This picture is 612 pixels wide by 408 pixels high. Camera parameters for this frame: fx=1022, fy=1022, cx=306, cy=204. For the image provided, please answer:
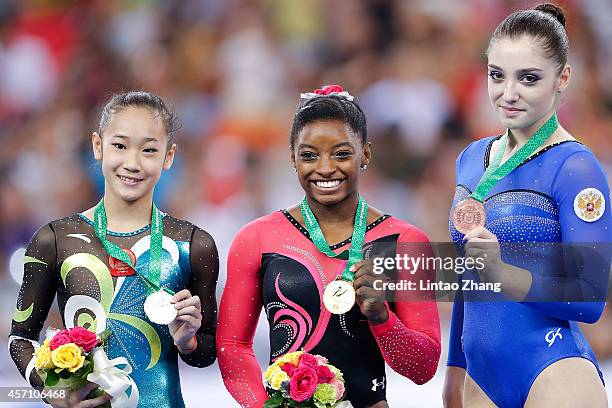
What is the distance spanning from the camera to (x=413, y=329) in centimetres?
312

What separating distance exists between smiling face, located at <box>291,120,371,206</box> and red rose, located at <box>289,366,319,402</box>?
56 centimetres

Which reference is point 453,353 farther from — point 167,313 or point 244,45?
point 244,45

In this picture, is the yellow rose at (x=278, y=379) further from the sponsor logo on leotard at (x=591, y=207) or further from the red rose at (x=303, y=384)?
the sponsor logo on leotard at (x=591, y=207)

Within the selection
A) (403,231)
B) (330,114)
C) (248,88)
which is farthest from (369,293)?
(248,88)

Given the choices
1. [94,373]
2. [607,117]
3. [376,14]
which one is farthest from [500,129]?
[94,373]

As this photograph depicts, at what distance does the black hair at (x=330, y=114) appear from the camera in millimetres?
3221

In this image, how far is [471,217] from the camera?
3027 millimetres

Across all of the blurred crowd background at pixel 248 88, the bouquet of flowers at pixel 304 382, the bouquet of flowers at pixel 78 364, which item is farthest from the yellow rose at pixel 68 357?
the blurred crowd background at pixel 248 88

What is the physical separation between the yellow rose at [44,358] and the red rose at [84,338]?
80 mm

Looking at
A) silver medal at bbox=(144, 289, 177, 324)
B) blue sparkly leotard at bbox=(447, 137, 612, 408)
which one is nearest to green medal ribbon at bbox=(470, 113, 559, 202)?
blue sparkly leotard at bbox=(447, 137, 612, 408)

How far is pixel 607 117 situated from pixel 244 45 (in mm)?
2515

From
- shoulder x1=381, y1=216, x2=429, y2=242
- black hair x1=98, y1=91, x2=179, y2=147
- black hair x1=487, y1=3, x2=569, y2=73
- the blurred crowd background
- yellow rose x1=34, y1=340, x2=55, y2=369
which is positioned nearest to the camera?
yellow rose x1=34, y1=340, x2=55, y2=369

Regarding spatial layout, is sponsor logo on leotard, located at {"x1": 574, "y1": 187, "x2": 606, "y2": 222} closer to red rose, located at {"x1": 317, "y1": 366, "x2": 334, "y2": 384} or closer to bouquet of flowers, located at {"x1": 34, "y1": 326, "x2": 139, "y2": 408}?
red rose, located at {"x1": 317, "y1": 366, "x2": 334, "y2": 384}

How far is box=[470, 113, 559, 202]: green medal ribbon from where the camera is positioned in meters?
3.14
